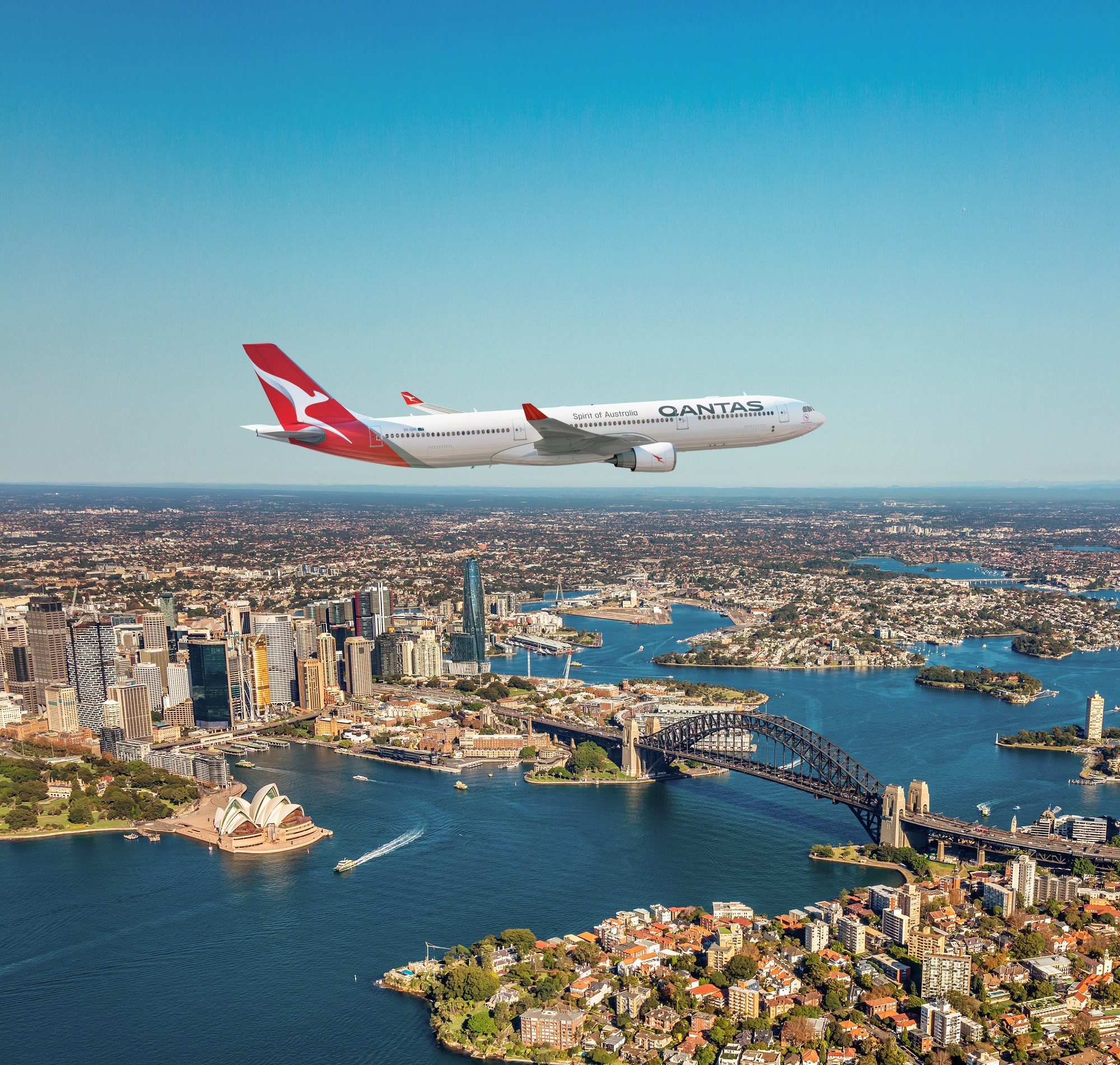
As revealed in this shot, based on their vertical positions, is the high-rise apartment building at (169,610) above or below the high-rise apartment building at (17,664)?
above

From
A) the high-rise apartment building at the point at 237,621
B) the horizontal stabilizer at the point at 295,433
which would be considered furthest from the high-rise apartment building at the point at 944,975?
the high-rise apartment building at the point at 237,621

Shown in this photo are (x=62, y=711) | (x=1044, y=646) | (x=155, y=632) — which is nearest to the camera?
(x=62, y=711)

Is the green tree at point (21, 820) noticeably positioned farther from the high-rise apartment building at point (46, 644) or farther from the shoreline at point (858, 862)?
the shoreline at point (858, 862)

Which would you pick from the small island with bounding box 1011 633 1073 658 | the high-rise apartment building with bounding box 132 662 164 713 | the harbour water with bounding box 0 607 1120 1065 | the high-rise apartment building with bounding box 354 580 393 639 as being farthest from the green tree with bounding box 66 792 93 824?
the small island with bounding box 1011 633 1073 658

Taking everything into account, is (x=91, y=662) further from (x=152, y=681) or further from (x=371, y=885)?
(x=371, y=885)

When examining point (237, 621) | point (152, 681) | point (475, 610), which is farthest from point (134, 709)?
point (475, 610)

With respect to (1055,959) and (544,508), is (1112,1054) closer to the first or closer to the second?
(1055,959)
